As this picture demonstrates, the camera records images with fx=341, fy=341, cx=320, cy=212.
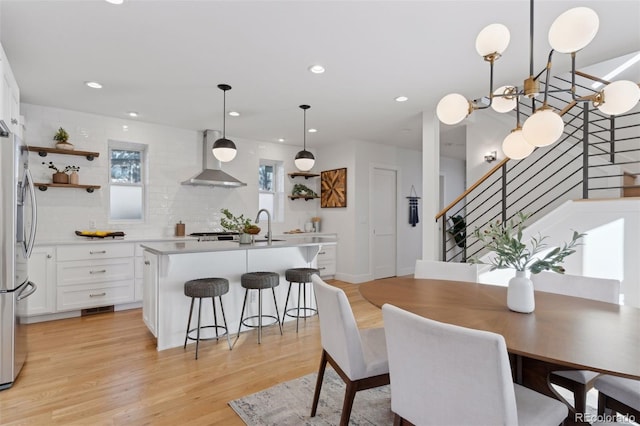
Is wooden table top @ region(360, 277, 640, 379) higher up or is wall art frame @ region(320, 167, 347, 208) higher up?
wall art frame @ region(320, 167, 347, 208)

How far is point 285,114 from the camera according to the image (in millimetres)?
4574

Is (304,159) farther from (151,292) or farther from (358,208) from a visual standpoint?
(151,292)

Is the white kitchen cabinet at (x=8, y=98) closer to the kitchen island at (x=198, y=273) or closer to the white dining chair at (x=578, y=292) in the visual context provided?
the kitchen island at (x=198, y=273)

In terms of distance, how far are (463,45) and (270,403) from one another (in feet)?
9.71

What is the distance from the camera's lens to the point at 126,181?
196 inches

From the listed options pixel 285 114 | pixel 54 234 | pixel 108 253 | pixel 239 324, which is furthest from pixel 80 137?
pixel 239 324

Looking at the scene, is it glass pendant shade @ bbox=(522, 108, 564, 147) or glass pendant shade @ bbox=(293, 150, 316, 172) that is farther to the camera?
glass pendant shade @ bbox=(293, 150, 316, 172)

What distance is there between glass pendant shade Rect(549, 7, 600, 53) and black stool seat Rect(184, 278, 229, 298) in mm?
2770

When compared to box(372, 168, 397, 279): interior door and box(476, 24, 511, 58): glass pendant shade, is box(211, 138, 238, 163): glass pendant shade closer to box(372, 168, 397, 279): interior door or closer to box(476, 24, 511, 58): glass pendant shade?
box(476, 24, 511, 58): glass pendant shade

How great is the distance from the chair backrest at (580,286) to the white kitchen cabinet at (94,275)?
14.3 feet

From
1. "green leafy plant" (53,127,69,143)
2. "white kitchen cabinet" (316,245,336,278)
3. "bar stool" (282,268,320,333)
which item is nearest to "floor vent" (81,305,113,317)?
"green leafy plant" (53,127,69,143)

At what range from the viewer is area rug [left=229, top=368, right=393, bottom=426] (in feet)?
6.53

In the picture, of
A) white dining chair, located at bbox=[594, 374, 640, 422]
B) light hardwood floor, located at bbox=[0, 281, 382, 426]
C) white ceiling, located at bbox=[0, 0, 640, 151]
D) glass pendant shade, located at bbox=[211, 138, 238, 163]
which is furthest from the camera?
glass pendant shade, located at bbox=[211, 138, 238, 163]

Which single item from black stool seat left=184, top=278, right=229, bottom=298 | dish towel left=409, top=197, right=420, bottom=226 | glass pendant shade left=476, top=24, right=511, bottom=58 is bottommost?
black stool seat left=184, top=278, right=229, bottom=298
